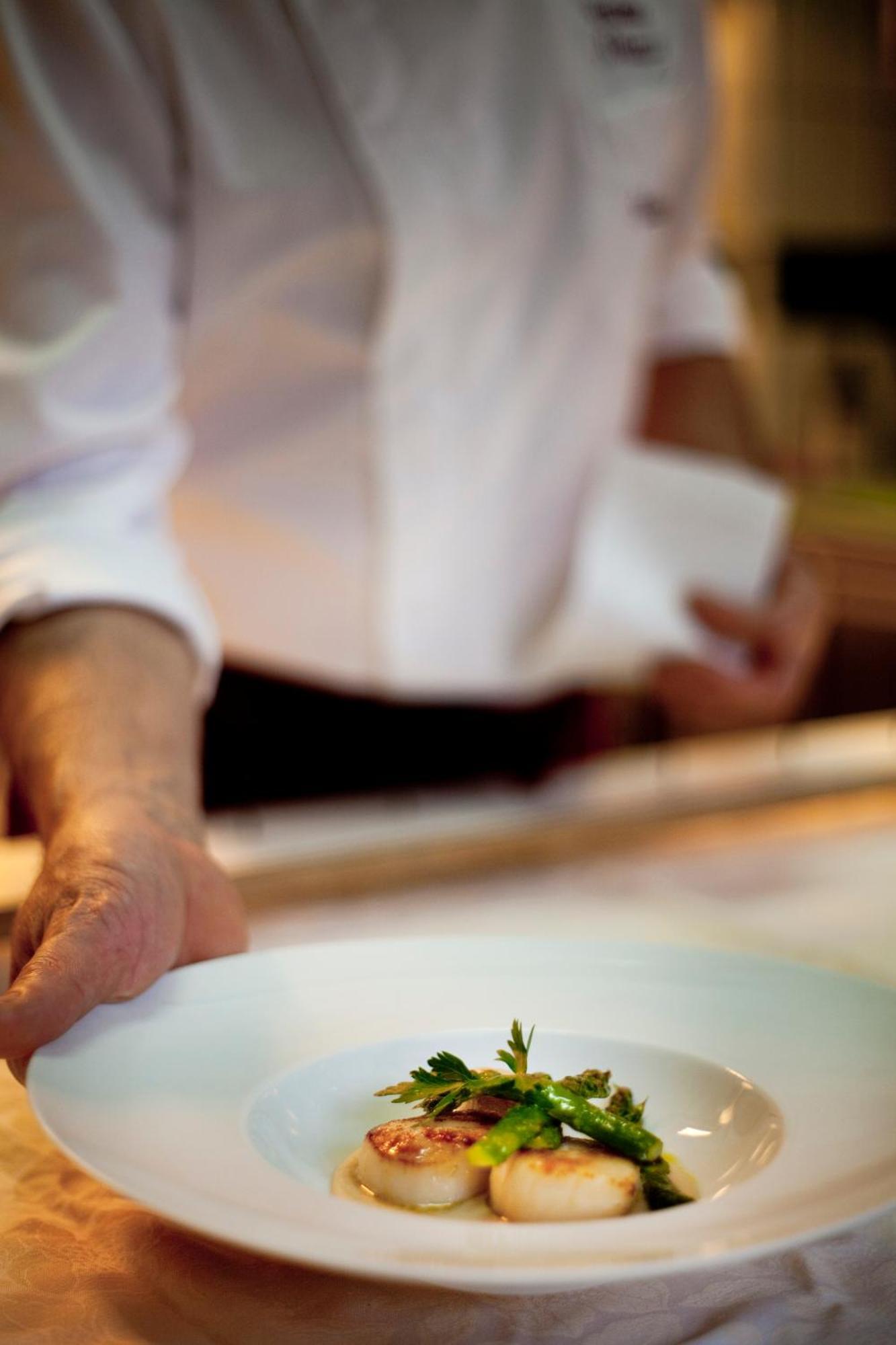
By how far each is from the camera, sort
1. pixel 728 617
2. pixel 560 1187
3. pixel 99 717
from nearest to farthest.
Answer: pixel 560 1187
pixel 99 717
pixel 728 617

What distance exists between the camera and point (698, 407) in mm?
1528

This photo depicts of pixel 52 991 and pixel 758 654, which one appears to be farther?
pixel 758 654

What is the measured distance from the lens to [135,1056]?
0.53 meters

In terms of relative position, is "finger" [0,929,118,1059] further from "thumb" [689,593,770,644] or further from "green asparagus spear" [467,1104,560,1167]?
"thumb" [689,593,770,644]

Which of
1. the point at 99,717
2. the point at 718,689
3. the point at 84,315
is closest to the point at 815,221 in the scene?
the point at 718,689

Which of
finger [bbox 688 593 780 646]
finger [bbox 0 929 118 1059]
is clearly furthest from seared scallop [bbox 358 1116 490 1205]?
finger [bbox 688 593 780 646]

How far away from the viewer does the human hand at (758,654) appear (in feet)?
3.94

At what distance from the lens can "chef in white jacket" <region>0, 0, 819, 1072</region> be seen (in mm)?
707

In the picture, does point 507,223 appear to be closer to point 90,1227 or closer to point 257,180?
point 257,180

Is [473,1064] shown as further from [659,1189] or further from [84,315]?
[84,315]

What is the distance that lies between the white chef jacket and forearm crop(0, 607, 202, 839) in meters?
0.02

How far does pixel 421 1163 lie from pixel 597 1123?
0.07m

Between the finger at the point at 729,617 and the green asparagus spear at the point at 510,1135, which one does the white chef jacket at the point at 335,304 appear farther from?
A: the green asparagus spear at the point at 510,1135

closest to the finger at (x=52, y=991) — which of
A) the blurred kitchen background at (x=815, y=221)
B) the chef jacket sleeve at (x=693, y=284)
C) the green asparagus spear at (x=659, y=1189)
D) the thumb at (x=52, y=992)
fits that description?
the thumb at (x=52, y=992)
